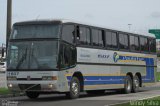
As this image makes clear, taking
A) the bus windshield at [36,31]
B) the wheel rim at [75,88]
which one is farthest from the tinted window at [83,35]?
the wheel rim at [75,88]

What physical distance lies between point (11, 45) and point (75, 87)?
3.43 meters

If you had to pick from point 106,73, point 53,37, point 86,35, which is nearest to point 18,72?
point 53,37

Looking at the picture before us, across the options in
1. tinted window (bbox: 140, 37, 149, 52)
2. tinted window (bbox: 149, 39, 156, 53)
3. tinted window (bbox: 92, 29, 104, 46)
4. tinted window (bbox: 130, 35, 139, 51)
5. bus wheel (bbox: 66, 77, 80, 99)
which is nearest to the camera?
bus wheel (bbox: 66, 77, 80, 99)

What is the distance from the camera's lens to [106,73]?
24.9 metres

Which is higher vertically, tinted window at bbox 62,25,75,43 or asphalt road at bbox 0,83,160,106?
tinted window at bbox 62,25,75,43

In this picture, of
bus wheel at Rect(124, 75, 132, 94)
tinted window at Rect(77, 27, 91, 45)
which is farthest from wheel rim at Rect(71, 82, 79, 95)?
bus wheel at Rect(124, 75, 132, 94)

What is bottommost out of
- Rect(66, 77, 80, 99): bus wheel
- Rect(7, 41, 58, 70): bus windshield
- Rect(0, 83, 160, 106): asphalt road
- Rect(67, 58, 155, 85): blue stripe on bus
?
Rect(0, 83, 160, 106): asphalt road

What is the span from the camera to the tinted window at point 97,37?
23.6m

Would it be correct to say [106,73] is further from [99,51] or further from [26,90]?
[26,90]

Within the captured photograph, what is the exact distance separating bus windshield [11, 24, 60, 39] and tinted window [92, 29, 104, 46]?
318 centimetres

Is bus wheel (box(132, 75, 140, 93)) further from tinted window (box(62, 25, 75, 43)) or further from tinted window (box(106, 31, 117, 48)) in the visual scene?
tinted window (box(62, 25, 75, 43))

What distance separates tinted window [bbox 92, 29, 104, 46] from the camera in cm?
2362

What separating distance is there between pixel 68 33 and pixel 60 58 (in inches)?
56.8

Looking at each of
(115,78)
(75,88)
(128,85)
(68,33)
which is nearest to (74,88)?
(75,88)
